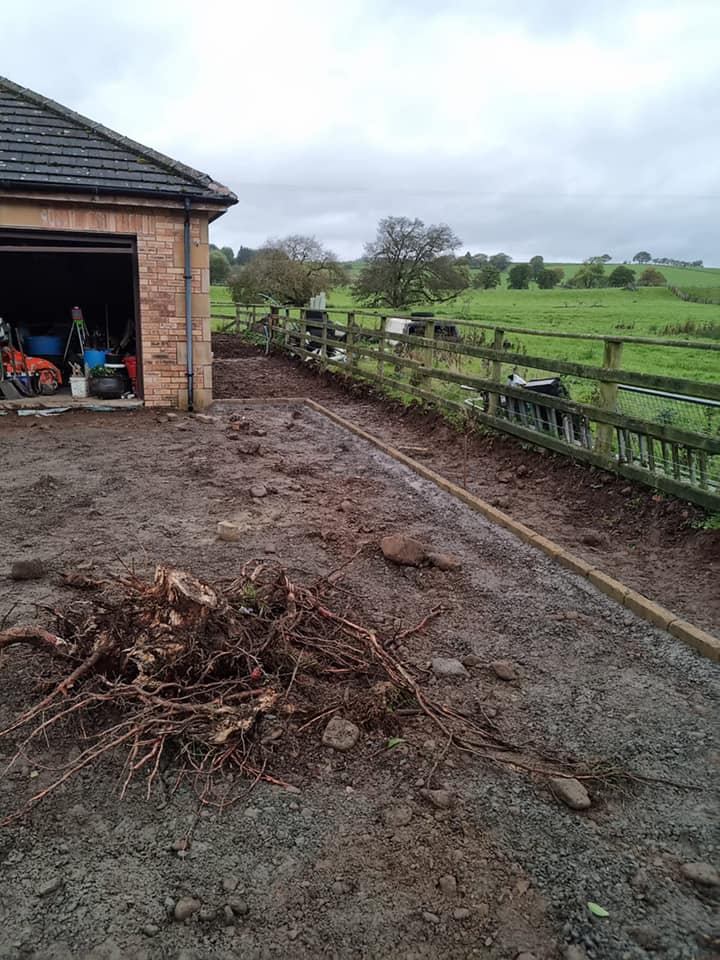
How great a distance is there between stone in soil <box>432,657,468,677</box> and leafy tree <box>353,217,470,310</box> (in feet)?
121

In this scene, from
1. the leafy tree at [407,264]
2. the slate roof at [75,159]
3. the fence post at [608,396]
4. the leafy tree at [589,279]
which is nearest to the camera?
the fence post at [608,396]

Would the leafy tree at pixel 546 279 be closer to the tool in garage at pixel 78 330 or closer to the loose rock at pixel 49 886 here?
the tool in garage at pixel 78 330

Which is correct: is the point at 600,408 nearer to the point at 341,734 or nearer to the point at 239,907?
the point at 341,734

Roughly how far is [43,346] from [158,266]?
4154 millimetres

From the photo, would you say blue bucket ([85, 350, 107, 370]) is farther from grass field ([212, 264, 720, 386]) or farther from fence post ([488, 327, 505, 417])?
grass field ([212, 264, 720, 386])

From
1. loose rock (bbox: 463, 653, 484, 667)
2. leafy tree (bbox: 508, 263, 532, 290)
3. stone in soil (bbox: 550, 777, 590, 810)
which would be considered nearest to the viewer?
stone in soil (bbox: 550, 777, 590, 810)

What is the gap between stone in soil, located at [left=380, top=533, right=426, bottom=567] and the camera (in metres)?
4.87

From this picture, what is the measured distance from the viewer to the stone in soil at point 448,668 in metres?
3.51

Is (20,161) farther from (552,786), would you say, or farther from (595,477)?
(552,786)

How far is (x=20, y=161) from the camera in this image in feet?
32.9

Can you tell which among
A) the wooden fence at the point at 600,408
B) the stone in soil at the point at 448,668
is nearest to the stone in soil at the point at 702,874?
the stone in soil at the point at 448,668

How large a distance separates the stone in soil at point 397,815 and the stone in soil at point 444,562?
2.39 m

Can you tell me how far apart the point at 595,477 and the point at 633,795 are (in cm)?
432

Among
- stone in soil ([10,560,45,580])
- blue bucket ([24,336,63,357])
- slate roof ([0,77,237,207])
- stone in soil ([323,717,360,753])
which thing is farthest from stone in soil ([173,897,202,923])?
blue bucket ([24,336,63,357])
